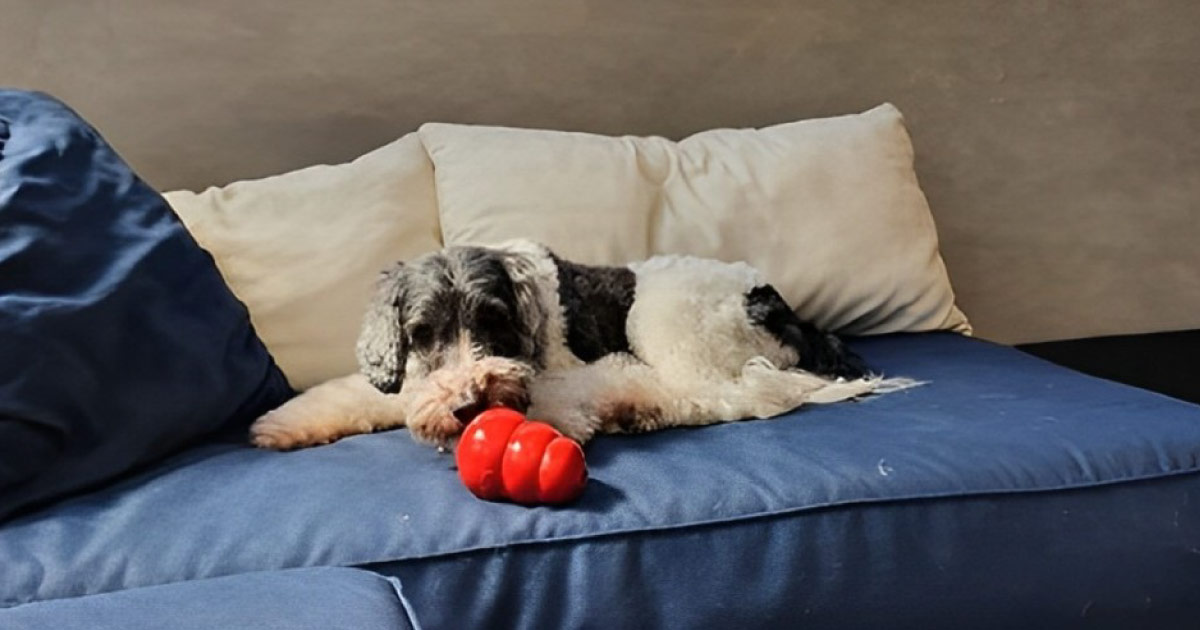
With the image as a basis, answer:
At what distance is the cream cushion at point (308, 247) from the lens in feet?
6.90

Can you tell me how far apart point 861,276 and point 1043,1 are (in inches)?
39.9

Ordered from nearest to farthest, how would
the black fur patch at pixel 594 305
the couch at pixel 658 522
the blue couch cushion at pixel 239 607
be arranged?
the blue couch cushion at pixel 239 607 < the couch at pixel 658 522 < the black fur patch at pixel 594 305

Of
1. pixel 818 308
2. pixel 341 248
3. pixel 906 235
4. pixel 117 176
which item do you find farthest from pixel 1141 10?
pixel 117 176

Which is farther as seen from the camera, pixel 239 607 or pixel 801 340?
pixel 801 340

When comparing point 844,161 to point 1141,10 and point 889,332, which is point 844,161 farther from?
point 1141,10

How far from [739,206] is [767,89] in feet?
1.76

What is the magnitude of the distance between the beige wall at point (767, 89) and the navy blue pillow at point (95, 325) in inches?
17.3

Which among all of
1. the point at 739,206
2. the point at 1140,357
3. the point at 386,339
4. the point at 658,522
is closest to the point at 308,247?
the point at 386,339

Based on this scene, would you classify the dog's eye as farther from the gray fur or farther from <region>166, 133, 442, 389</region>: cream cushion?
<region>166, 133, 442, 389</region>: cream cushion

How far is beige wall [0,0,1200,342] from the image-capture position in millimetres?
2402

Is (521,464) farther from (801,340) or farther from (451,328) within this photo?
(801,340)

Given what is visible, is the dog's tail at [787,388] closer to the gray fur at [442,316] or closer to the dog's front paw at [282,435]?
the gray fur at [442,316]

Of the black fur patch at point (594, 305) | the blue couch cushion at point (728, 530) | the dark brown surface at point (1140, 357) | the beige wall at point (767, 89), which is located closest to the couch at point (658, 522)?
the blue couch cushion at point (728, 530)

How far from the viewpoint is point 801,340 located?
6.59 ft
